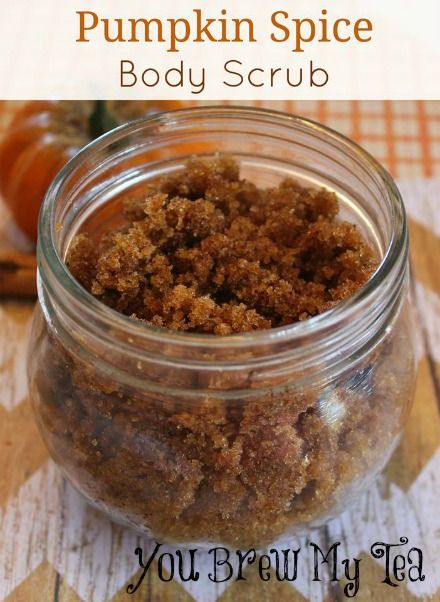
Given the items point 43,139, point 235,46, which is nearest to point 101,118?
point 43,139

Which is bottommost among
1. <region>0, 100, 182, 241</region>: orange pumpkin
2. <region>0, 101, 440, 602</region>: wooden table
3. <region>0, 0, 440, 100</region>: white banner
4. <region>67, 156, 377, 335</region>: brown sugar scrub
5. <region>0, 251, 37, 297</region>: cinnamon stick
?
<region>0, 101, 440, 602</region>: wooden table

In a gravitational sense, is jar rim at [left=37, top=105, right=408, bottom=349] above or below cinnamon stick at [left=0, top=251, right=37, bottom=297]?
below

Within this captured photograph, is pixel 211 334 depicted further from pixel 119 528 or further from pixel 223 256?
pixel 119 528

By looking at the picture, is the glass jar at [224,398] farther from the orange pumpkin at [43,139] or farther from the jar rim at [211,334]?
Answer: the orange pumpkin at [43,139]

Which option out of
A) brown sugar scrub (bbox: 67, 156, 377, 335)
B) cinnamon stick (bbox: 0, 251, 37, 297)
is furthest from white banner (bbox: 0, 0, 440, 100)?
brown sugar scrub (bbox: 67, 156, 377, 335)

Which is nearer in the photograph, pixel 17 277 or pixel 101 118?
pixel 17 277

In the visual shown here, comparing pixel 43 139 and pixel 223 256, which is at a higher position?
pixel 43 139

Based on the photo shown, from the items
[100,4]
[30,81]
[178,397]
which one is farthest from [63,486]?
[100,4]

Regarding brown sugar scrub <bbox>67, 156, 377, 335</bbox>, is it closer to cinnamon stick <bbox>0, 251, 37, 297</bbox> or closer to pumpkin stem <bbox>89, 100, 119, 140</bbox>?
cinnamon stick <bbox>0, 251, 37, 297</bbox>
